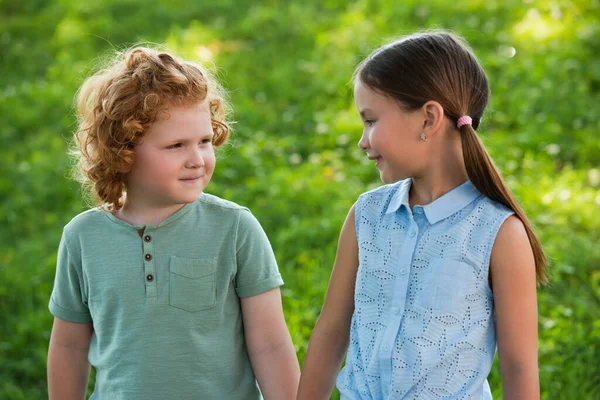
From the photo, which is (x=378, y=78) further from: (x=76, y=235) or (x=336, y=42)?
(x=336, y=42)

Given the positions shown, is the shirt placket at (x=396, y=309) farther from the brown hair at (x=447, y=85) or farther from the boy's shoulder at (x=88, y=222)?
the boy's shoulder at (x=88, y=222)

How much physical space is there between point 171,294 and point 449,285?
0.74m

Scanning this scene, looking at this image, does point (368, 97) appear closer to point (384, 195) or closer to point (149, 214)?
point (384, 195)

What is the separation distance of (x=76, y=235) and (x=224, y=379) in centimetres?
56

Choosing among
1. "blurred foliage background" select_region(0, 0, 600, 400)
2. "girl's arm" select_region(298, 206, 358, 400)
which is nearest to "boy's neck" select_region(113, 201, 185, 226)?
"girl's arm" select_region(298, 206, 358, 400)

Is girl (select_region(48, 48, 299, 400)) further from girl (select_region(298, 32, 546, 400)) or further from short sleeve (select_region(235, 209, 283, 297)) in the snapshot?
girl (select_region(298, 32, 546, 400))

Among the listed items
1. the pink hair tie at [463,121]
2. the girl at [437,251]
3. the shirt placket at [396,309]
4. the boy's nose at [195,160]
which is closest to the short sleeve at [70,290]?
the boy's nose at [195,160]

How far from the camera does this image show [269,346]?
7.57ft

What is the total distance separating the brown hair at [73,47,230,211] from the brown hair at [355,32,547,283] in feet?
1.63

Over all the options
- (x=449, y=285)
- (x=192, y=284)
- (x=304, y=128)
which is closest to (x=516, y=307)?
(x=449, y=285)

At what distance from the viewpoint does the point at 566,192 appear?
181 inches

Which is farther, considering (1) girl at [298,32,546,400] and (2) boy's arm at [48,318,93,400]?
(2) boy's arm at [48,318,93,400]

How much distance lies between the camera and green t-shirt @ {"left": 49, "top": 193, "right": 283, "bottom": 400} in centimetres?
223

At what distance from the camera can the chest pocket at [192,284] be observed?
7.36ft
